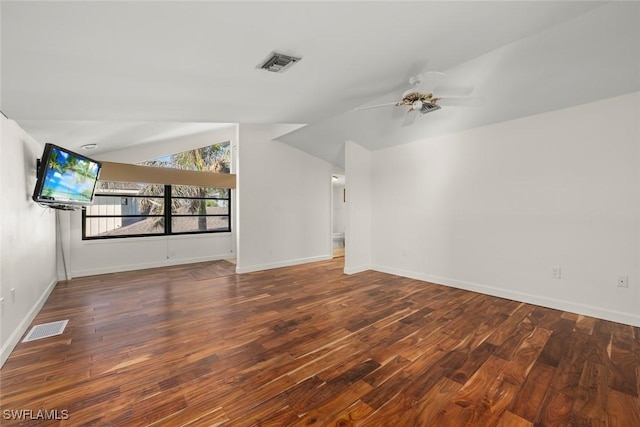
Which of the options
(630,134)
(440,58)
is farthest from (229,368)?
(630,134)

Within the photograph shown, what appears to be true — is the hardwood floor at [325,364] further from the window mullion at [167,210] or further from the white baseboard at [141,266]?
the window mullion at [167,210]

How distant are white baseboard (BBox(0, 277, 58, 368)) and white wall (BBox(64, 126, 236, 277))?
1.39 metres

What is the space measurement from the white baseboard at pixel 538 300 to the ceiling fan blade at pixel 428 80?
9.92 ft

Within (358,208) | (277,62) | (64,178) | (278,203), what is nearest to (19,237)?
(64,178)

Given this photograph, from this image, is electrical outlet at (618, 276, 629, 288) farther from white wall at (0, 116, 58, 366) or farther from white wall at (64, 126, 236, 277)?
white wall at (64, 126, 236, 277)

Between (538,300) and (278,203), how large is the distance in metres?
4.60

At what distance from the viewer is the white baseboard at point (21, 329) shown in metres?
2.32

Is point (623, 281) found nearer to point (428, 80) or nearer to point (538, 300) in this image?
point (538, 300)

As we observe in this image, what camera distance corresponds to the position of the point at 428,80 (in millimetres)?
2426

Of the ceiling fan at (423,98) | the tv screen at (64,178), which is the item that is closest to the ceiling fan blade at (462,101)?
the ceiling fan at (423,98)

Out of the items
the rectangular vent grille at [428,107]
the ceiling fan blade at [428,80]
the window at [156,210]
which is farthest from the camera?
the window at [156,210]

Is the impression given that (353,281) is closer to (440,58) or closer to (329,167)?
(329,167)

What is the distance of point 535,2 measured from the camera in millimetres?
1772

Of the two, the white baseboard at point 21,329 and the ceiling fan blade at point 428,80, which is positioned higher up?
the ceiling fan blade at point 428,80
